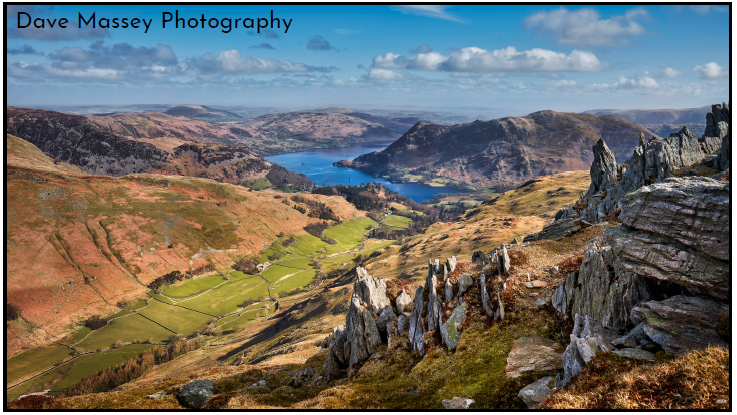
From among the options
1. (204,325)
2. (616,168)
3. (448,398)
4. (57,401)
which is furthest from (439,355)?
(204,325)

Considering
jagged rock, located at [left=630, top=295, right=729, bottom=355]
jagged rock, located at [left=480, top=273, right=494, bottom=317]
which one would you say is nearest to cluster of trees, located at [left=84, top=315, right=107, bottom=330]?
jagged rock, located at [left=480, top=273, right=494, bottom=317]

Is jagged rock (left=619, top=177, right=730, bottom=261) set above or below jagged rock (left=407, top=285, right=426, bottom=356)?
above

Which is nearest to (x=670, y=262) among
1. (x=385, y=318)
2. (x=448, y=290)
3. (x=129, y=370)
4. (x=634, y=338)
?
(x=634, y=338)

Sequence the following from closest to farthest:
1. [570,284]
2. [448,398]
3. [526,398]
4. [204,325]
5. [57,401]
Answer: [526,398] < [448,398] < [570,284] < [57,401] < [204,325]

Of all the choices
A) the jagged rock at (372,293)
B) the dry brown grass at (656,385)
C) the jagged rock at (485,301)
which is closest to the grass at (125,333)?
the jagged rock at (372,293)

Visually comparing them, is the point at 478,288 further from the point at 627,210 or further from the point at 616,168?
the point at 616,168

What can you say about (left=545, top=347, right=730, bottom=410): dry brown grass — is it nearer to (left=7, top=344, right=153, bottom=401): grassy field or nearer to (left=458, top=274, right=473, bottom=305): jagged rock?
(left=458, top=274, right=473, bottom=305): jagged rock
